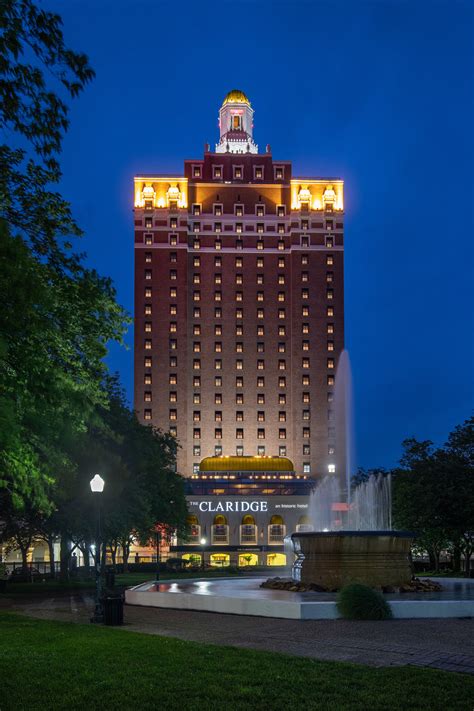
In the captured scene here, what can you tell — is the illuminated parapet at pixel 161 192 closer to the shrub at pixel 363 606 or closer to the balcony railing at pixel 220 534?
the balcony railing at pixel 220 534

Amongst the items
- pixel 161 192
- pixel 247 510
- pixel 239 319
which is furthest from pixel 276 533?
pixel 161 192

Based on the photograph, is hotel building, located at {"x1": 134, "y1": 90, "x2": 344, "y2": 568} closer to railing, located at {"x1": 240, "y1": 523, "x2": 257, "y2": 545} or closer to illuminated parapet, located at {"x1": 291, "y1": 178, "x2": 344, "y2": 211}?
illuminated parapet, located at {"x1": 291, "y1": 178, "x2": 344, "y2": 211}

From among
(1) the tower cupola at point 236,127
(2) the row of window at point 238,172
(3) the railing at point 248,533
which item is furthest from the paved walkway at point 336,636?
(1) the tower cupola at point 236,127

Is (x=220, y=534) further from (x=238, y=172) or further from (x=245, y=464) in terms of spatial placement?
(x=238, y=172)

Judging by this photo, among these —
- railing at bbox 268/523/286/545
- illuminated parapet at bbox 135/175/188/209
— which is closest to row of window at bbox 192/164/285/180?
illuminated parapet at bbox 135/175/188/209

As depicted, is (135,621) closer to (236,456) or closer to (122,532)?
(122,532)

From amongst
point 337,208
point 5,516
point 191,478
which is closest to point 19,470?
point 5,516

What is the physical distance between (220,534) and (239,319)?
37.3 metres

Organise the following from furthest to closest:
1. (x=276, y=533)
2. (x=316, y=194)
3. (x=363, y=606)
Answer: (x=316, y=194) → (x=276, y=533) → (x=363, y=606)

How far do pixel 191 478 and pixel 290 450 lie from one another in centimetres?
1777

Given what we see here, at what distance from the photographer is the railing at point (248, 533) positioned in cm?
12212

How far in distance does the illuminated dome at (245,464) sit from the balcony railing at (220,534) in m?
9.76

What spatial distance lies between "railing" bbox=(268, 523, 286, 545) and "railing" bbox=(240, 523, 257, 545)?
236 cm

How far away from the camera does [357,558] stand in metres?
24.2
